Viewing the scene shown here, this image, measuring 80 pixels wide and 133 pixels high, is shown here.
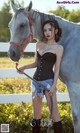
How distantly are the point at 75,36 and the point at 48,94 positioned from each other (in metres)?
0.80

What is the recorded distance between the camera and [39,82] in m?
4.30

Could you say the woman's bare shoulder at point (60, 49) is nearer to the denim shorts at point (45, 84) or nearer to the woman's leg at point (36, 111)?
the denim shorts at point (45, 84)

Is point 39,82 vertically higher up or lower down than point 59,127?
higher up

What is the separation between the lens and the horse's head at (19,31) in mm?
4219

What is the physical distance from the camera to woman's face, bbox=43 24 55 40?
13.7 feet

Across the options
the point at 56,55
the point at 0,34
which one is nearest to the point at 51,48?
the point at 56,55

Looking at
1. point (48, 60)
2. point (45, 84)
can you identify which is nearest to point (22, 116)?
point (45, 84)

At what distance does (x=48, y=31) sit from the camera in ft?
13.8

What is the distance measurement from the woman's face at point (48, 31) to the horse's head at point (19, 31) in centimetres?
20

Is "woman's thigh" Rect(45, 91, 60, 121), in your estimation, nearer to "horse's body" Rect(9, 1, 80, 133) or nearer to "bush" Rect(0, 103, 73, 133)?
"horse's body" Rect(9, 1, 80, 133)

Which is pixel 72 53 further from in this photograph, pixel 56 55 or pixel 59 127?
pixel 59 127

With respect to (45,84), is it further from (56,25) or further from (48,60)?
(56,25)

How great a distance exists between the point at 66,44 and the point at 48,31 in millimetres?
386

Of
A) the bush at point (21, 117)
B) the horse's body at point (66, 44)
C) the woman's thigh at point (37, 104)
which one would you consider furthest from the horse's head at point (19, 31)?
the bush at point (21, 117)
